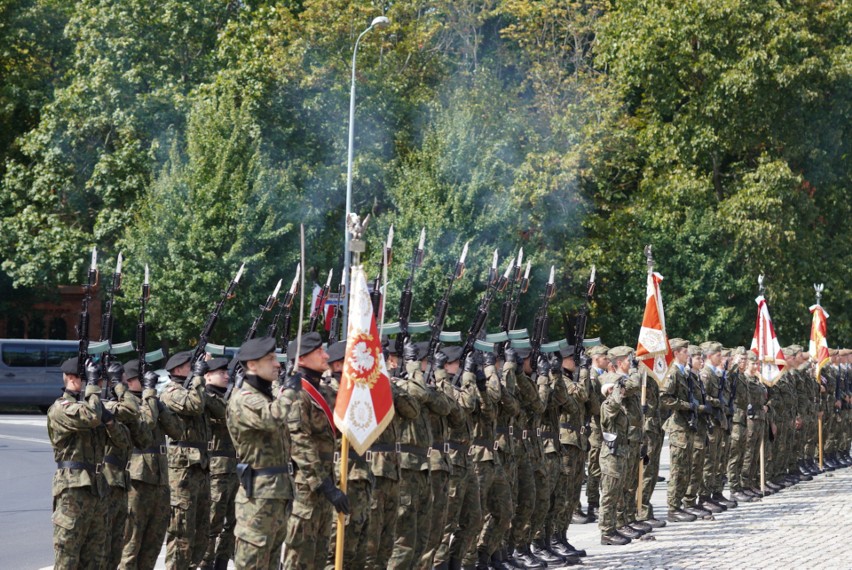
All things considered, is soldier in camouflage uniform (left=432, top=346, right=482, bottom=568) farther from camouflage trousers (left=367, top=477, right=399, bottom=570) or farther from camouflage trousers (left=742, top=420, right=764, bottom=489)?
camouflage trousers (left=742, top=420, right=764, bottom=489)

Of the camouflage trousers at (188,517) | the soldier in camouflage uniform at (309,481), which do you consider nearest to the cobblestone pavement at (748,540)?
the camouflage trousers at (188,517)

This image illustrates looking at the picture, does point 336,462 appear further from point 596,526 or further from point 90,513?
point 596,526

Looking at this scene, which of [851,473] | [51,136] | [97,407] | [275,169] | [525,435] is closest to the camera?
[97,407]

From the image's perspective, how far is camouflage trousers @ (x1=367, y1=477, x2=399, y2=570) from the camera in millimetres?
9594

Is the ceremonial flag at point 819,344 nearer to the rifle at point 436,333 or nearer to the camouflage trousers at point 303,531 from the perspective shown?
the rifle at point 436,333

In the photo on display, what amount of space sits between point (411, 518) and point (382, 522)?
0.38 meters

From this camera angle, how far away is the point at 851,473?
23.8m

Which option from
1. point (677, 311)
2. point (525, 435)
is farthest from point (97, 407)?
point (677, 311)

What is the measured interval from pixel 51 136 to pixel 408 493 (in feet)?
91.1

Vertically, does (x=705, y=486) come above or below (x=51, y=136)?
below

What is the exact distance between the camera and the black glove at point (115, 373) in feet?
33.7

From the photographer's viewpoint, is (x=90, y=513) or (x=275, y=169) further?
(x=275, y=169)

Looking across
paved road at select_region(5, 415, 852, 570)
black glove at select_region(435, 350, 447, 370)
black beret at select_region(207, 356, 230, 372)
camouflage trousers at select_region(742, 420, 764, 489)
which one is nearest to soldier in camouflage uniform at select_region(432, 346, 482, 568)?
black glove at select_region(435, 350, 447, 370)

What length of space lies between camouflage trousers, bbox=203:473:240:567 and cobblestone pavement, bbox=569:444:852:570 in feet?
11.3
